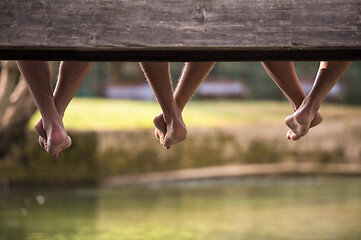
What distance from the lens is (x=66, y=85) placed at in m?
2.81

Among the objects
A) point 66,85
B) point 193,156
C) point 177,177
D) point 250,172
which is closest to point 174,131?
point 66,85

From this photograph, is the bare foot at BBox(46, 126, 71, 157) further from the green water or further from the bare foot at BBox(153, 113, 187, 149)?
the green water

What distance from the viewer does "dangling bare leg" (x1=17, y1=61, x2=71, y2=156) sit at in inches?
105

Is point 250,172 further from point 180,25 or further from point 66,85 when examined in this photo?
point 180,25

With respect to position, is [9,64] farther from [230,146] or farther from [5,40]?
[5,40]

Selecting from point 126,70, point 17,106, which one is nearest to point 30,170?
point 17,106

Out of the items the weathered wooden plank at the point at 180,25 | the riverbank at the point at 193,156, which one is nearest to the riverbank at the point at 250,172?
the riverbank at the point at 193,156

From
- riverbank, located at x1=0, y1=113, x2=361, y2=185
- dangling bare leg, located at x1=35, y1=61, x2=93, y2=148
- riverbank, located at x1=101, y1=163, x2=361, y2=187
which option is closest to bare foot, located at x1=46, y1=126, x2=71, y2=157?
dangling bare leg, located at x1=35, y1=61, x2=93, y2=148

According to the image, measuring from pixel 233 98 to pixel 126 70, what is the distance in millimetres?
5546

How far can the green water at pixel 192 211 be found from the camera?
7781 mm

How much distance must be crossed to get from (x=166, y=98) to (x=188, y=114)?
501 inches

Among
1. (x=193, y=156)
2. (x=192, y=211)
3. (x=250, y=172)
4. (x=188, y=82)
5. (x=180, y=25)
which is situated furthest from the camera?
(x=250, y=172)

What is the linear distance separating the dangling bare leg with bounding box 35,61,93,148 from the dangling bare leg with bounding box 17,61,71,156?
9 cm

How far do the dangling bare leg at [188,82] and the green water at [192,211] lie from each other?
460 cm
